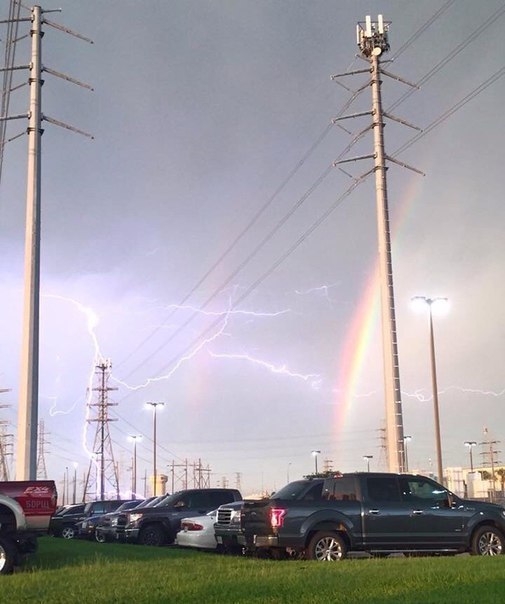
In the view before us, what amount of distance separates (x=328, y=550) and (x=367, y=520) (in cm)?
98

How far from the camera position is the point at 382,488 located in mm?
16156

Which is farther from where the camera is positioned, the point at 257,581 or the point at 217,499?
the point at 217,499

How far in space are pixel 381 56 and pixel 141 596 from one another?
26.1 metres

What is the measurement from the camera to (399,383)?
2627 centimetres

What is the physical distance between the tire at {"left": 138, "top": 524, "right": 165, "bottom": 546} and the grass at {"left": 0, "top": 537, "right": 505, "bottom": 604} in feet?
24.5

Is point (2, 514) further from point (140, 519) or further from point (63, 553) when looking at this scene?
point (140, 519)

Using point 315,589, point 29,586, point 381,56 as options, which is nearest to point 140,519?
point 29,586

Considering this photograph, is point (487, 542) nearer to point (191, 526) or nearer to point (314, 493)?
point (314, 493)

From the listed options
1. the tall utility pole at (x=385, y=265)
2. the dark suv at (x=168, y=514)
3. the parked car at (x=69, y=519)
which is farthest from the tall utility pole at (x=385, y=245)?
the parked car at (x=69, y=519)

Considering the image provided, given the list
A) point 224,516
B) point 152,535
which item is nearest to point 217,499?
point 152,535

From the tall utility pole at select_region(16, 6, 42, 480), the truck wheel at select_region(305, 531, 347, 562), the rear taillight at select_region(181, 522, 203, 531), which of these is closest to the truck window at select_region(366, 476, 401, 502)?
the truck wheel at select_region(305, 531, 347, 562)

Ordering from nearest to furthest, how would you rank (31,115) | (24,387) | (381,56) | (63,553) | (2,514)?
1. (2,514)
2. (63,553)
3. (24,387)
4. (31,115)
5. (381,56)

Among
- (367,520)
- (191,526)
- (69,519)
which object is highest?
(367,520)

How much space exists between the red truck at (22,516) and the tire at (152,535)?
8477mm
